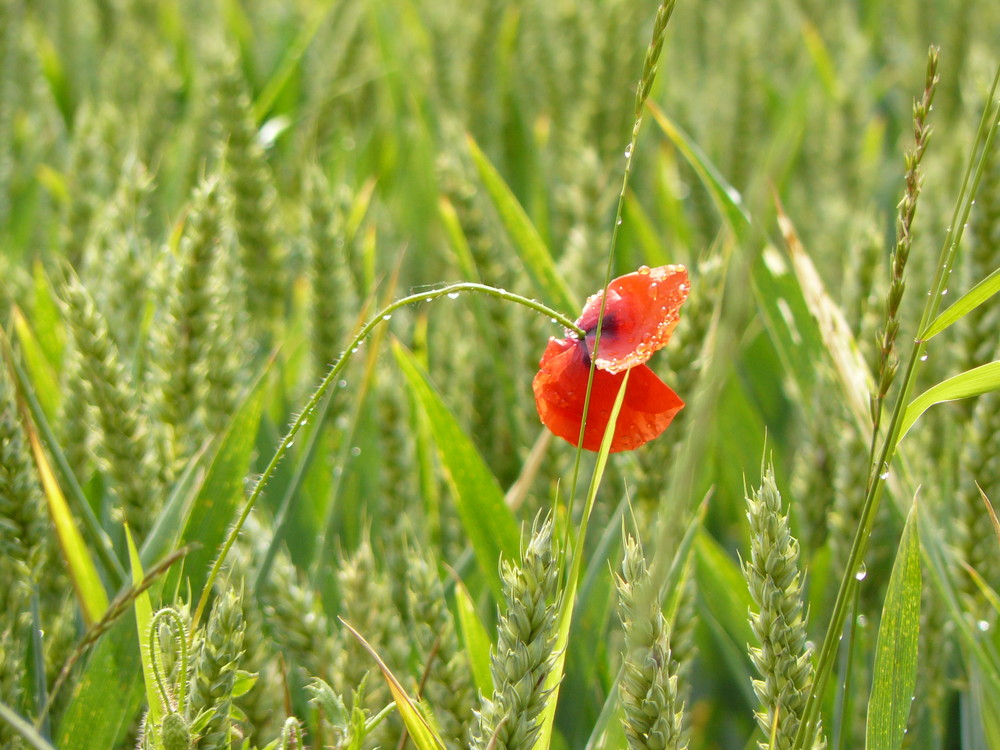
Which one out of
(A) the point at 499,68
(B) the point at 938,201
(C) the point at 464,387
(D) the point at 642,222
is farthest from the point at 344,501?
(A) the point at 499,68

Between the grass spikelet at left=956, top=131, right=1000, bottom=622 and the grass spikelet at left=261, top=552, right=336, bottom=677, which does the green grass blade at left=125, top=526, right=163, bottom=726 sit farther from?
the grass spikelet at left=956, top=131, right=1000, bottom=622

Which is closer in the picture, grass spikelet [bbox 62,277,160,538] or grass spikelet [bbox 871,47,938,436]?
grass spikelet [bbox 871,47,938,436]

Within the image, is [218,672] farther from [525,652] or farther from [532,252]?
[532,252]

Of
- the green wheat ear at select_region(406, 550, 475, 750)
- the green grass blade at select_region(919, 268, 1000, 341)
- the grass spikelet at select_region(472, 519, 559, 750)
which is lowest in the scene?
the green wheat ear at select_region(406, 550, 475, 750)

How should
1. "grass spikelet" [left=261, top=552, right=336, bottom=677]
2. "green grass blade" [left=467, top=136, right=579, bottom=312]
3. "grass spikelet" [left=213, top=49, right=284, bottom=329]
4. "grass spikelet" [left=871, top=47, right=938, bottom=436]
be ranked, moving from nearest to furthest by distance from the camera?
"grass spikelet" [left=871, top=47, right=938, bottom=436], "grass spikelet" [left=261, top=552, right=336, bottom=677], "green grass blade" [left=467, top=136, right=579, bottom=312], "grass spikelet" [left=213, top=49, right=284, bottom=329]

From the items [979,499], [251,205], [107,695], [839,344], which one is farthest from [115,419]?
[979,499]

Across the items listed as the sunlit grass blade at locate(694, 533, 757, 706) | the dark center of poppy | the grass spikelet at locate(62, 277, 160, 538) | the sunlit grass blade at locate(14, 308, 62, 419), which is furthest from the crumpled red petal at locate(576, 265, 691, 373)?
the sunlit grass blade at locate(14, 308, 62, 419)

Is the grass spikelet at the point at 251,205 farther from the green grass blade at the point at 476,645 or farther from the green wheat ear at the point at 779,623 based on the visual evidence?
the green wheat ear at the point at 779,623
